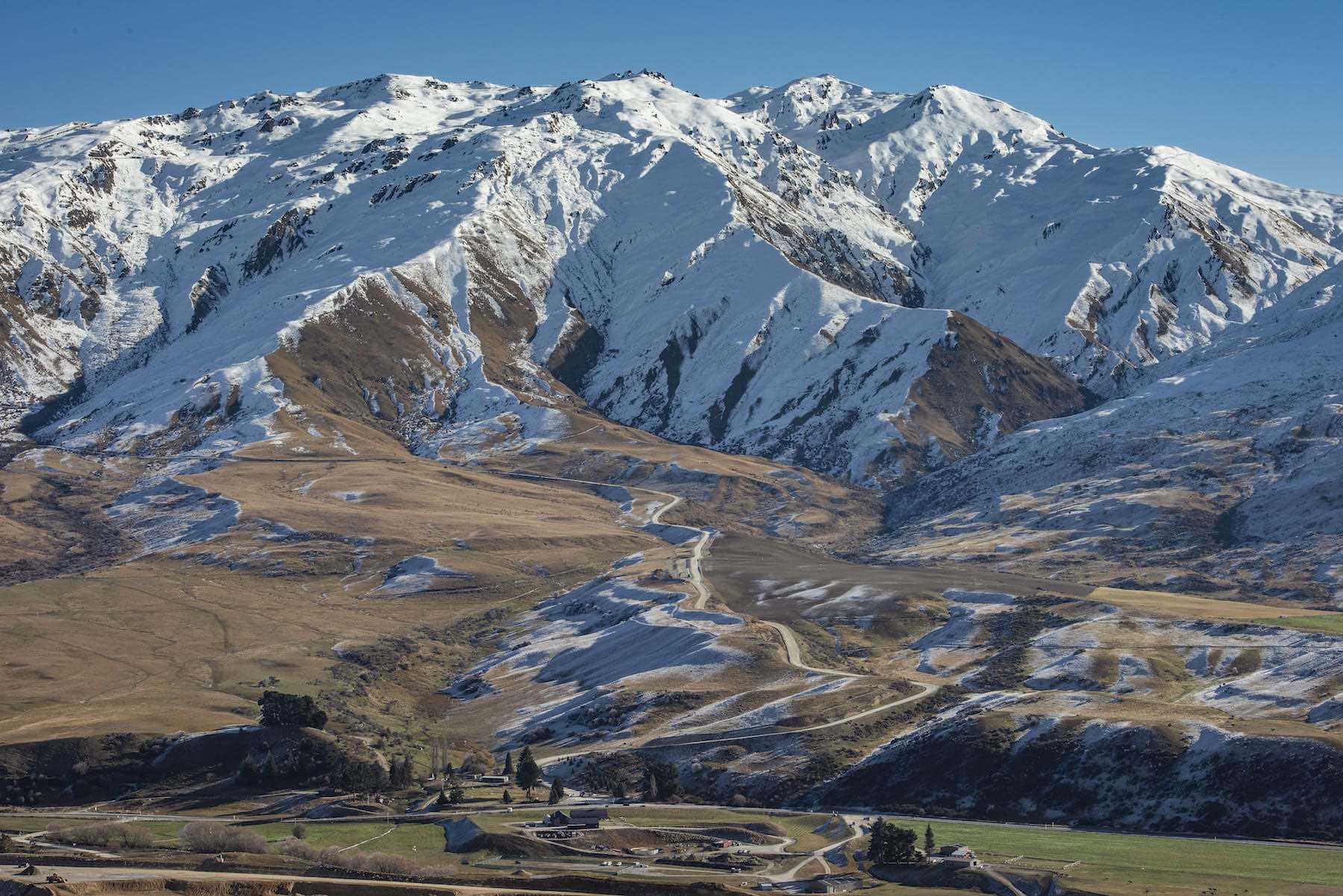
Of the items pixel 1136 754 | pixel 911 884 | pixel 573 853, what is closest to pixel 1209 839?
pixel 1136 754

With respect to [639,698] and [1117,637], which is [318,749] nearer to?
[639,698]

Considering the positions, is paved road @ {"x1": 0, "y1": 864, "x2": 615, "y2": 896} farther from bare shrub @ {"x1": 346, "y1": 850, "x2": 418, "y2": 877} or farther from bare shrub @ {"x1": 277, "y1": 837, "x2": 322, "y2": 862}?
bare shrub @ {"x1": 277, "y1": 837, "x2": 322, "y2": 862}

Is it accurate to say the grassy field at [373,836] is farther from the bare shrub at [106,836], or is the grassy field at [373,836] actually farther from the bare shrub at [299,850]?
the bare shrub at [106,836]

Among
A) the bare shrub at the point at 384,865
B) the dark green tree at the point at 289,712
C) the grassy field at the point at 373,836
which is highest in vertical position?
A: the dark green tree at the point at 289,712

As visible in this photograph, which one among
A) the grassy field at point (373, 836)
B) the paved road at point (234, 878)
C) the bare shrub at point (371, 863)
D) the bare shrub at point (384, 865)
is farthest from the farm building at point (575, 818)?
the paved road at point (234, 878)

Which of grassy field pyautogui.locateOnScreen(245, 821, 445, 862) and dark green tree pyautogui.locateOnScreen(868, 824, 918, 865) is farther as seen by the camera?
grassy field pyautogui.locateOnScreen(245, 821, 445, 862)

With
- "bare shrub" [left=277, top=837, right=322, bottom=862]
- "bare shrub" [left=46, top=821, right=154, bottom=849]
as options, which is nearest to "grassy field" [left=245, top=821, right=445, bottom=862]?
"bare shrub" [left=277, top=837, right=322, bottom=862]
